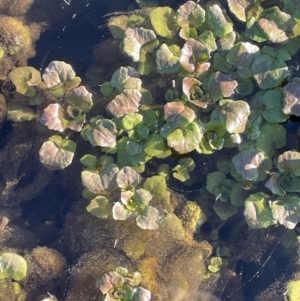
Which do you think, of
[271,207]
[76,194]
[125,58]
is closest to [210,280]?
[271,207]

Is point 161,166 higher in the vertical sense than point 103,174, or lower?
lower

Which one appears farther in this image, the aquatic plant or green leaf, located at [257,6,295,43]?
green leaf, located at [257,6,295,43]

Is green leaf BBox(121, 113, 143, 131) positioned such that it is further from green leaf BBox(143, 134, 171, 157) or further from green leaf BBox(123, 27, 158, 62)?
green leaf BBox(123, 27, 158, 62)

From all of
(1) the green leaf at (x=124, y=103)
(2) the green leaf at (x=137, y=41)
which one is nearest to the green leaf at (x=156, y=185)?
(1) the green leaf at (x=124, y=103)

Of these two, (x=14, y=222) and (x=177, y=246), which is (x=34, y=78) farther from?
(x=177, y=246)

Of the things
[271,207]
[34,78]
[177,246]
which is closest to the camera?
[271,207]

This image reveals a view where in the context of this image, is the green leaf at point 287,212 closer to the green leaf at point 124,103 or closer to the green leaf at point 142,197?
the green leaf at point 142,197

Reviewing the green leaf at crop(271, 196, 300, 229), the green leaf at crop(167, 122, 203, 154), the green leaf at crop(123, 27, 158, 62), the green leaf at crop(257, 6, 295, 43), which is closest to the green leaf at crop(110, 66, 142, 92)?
the green leaf at crop(123, 27, 158, 62)

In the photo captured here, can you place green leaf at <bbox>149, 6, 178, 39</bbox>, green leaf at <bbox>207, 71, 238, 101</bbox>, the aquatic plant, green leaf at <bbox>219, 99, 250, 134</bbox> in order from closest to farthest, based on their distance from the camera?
the aquatic plant, green leaf at <bbox>219, 99, 250, 134</bbox>, green leaf at <bbox>207, 71, 238, 101</bbox>, green leaf at <bbox>149, 6, 178, 39</bbox>

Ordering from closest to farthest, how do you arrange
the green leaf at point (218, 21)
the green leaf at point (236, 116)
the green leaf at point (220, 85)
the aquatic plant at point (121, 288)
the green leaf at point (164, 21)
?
the aquatic plant at point (121, 288), the green leaf at point (236, 116), the green leaf at point (220, 85), the green leaf at point (218, 21), the green leaf at point (164, 21)
